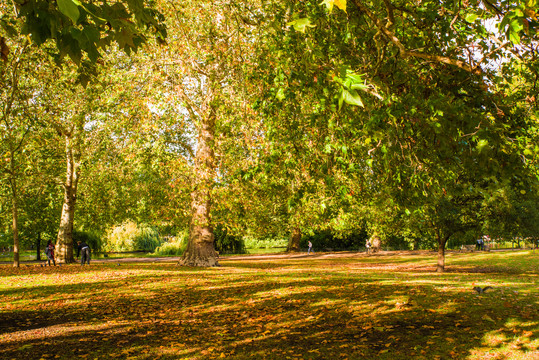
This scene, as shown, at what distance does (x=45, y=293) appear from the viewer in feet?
41.3

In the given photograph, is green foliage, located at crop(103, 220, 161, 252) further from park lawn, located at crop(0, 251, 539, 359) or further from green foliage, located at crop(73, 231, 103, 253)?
park lawn, located at crop(0, 251, 539, 359)

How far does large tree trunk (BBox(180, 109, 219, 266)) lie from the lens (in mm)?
16766

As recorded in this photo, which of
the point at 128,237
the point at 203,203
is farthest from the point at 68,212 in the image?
the point at 128,237

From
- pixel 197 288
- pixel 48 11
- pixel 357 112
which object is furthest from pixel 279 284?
pixel 48 11

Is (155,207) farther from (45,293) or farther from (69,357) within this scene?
(69,357)

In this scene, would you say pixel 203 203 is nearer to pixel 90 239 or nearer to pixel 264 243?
pixel 90 239

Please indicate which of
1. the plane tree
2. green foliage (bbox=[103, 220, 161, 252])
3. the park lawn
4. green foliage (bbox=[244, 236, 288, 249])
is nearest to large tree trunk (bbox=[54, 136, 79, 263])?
the park lawn

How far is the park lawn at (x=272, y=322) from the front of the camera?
626cm

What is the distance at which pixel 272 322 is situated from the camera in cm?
834

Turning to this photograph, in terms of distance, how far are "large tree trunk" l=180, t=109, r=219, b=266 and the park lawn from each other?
485 cm

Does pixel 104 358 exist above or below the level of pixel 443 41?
below

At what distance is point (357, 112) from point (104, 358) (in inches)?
222

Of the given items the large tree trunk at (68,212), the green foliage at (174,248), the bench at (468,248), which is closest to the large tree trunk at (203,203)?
the large tree trunk at (68,212)

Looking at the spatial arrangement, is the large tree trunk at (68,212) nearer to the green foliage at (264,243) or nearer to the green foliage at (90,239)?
the green foliage at (90,239)
